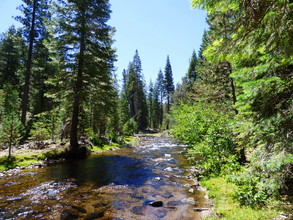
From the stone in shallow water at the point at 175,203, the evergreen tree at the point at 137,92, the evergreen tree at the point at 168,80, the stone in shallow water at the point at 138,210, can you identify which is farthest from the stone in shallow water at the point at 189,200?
the evergreen tree at the point at 168,80

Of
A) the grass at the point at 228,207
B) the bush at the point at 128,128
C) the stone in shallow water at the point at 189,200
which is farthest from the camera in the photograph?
the bush at the point at 128,128

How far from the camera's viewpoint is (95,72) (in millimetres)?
14750

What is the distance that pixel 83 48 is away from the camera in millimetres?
14852

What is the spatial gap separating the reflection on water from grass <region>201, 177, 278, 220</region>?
3.68 meters

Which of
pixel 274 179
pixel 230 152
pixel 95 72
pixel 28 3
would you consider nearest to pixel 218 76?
pixel 230 152

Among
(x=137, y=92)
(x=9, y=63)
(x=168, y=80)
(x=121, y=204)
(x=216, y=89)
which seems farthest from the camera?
(x=168, y=80)

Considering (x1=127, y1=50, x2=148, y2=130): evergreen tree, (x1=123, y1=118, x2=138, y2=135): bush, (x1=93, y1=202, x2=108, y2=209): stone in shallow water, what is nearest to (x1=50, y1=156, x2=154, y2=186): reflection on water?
(x1=93, y1=202, x2=108, y2=209): stone in shallow water

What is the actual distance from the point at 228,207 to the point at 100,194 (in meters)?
5.19

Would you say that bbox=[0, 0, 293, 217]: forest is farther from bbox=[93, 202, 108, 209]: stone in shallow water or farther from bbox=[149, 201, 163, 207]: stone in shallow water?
bbox=[93, 202, 108, 209]: stone in shallow water

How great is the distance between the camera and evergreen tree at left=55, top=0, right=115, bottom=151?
14273mm

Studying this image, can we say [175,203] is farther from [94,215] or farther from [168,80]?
[168,80]

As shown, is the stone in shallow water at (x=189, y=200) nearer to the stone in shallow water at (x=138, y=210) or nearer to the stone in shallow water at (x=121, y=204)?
the stone in shallow water at (x=138, y=210)

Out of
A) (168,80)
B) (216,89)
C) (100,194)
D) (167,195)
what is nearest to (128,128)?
(216,89)

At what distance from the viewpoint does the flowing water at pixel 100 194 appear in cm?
592
